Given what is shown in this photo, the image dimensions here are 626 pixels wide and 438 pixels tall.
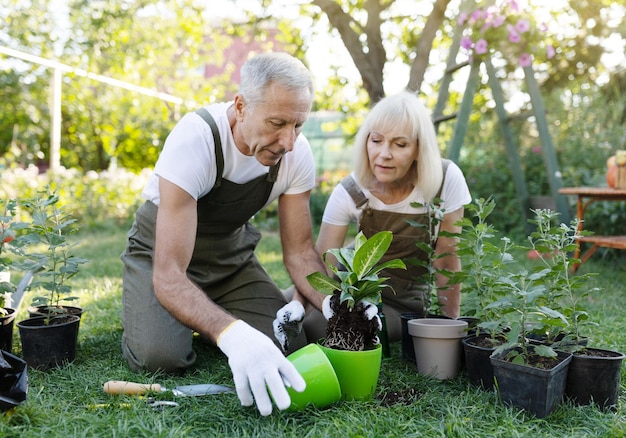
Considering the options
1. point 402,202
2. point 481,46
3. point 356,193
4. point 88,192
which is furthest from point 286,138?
point 88,192

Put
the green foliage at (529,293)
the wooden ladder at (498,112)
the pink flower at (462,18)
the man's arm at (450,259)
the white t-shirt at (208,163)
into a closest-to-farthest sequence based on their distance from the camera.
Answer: the green foliage at (529,293), the white t-shirt at (208,163), the man's arm at (450,259), the pink flower at (462,18), the wooden ladder at (498,112)

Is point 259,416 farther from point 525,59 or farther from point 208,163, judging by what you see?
point 525,59

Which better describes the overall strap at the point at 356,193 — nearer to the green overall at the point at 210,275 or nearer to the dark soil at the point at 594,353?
the green overall at the point at 210,275

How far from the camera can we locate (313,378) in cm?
159

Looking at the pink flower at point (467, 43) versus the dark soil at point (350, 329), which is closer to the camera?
the dark soil at point (350, 329)

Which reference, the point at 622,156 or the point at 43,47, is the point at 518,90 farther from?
the point at 43,47

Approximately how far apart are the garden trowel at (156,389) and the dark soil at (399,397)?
0.49 meters

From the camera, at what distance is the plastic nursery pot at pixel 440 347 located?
2.00 meters

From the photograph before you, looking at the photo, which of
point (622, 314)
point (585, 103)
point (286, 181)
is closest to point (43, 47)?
point (585, 103)

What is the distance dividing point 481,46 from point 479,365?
3.16m

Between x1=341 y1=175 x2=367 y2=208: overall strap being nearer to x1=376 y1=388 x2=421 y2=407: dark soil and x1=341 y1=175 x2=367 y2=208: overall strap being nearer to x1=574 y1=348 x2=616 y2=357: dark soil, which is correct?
x1=376 y1=388 x2=421 y2=407: dark soil

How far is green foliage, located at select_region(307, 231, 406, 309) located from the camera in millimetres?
1682

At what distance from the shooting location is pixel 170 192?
195 centimetres

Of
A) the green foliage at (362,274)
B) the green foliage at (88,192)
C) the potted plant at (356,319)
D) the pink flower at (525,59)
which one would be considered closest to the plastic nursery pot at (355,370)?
the potted plant at (356,319)
